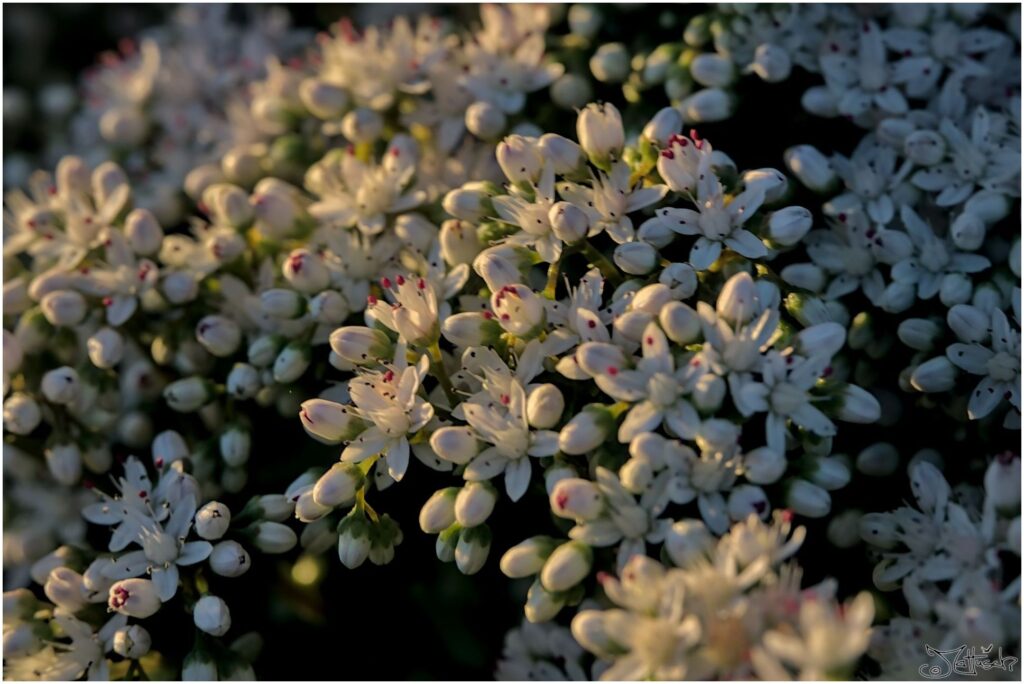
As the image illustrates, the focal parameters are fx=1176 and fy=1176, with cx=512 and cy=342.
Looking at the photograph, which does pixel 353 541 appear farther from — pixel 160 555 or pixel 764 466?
pixel 764 466

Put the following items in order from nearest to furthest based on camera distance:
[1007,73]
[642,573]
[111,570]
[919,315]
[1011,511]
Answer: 1. [642,573]
2. [1011,511]
3. [111,570]
4. [919,315]
5. [1007,73]

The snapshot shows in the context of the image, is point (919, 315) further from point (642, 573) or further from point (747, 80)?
point (642, 573)

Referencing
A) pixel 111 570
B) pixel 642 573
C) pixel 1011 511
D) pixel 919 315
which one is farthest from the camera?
pixel 919 315

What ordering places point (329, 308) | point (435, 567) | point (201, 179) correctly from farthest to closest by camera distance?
point (201, 179), point (435, 567), point (329, 308)

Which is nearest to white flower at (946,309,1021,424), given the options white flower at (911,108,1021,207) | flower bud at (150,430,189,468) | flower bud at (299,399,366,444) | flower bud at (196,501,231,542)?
white flower at (911,108,1021,207)

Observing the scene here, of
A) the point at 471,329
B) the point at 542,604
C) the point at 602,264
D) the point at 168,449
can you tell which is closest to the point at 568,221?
the point at 602,264

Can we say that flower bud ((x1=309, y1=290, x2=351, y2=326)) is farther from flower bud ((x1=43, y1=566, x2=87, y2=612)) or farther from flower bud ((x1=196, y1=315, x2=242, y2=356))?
flower bud ((x1=43, y1=566, x2=87, y2=612))

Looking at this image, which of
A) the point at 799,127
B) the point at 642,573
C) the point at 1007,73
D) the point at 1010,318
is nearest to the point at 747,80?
the point at 799,127
